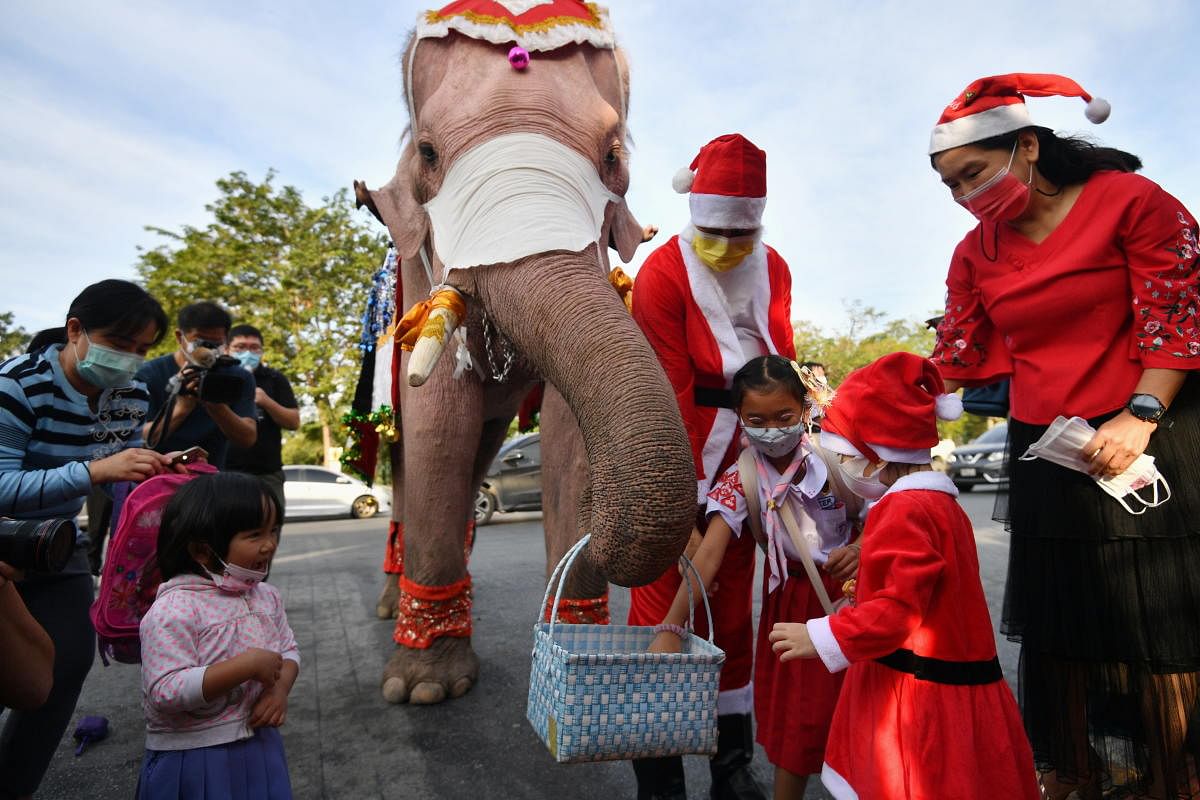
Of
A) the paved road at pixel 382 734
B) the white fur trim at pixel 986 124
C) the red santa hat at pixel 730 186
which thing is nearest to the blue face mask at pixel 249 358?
the paved road at pixel 382 734

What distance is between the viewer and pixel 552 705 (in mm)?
1692

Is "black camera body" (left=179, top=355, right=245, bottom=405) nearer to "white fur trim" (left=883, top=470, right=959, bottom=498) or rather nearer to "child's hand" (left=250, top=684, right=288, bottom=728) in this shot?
"child's hand" (left=250, top=684, right=288, bottom=728)

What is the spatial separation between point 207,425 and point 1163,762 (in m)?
3.37

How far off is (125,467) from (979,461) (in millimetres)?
14969

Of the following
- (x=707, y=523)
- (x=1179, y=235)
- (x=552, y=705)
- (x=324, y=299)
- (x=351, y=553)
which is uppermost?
(x=324, y=299)

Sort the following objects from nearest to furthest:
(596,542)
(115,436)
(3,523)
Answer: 1. (3,523)
2. (596,542)
3. (115,436)

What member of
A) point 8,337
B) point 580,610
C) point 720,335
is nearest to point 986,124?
point 720,335

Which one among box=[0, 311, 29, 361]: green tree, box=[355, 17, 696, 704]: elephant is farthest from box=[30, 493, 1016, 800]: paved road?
box=[0, 311, 29, 361]: green tree

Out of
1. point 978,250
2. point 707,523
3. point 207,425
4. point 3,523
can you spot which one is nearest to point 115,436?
point 207,425

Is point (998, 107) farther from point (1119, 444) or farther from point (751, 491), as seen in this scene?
point (751, 491)

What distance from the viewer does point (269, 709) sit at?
178cm

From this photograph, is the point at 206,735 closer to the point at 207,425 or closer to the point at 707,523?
the point at 707,523

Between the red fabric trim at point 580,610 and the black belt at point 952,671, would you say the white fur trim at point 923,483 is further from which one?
the red fabric trim at point 580,610

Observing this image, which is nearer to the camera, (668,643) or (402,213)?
(668,643)
